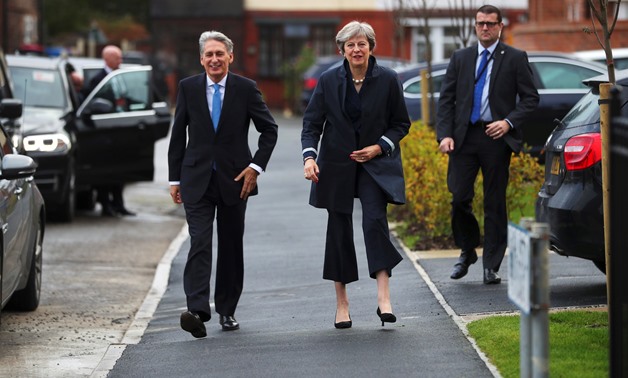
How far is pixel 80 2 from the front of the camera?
73.6 meters

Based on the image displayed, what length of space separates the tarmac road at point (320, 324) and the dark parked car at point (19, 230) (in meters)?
0.81

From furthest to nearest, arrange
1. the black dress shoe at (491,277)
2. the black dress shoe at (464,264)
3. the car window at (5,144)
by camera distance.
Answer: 1. the black dress shoe at (464,264)
2. the black dress shoe at (491,277)
3. the car window at (5,144)

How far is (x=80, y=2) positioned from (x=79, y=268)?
62.1 metres

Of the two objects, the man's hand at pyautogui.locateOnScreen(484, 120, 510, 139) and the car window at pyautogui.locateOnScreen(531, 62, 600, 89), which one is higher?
the car window at pyautogui.locateOnScreen(531, 62, 600, 89)

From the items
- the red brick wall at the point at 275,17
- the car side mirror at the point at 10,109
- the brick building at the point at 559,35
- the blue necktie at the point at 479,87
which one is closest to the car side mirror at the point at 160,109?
the car side mirror at the point at 10,109

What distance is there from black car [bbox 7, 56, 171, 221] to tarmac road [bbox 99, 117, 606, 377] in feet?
10.4

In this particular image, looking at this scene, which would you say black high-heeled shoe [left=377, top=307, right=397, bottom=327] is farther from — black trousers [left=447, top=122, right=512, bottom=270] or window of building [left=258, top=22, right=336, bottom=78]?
window of building [left=258, top=22, right=336, bottom=78]

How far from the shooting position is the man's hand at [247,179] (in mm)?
8977

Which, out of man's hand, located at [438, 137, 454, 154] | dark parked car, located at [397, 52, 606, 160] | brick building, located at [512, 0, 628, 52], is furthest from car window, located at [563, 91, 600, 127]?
brick building, located at [512, 0, 628, 52]

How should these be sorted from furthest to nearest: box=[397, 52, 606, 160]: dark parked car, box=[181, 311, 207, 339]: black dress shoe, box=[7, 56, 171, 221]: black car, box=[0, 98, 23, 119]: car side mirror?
box=[397, 52, 606, 160]: dark parked car
box=[7, 56, 171, 221]: black car
box=[0, 98, 23, 119]: car side mirror
box=[181, 311, 207, 339]: black dress shoe

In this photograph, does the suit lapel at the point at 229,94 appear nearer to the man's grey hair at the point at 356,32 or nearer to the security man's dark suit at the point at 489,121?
the man's grey hair at the point at 356,32

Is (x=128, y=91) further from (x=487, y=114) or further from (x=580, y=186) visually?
(x=580, y=186)

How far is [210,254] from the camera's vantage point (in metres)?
9.04

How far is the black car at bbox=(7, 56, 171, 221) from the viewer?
1630cm
